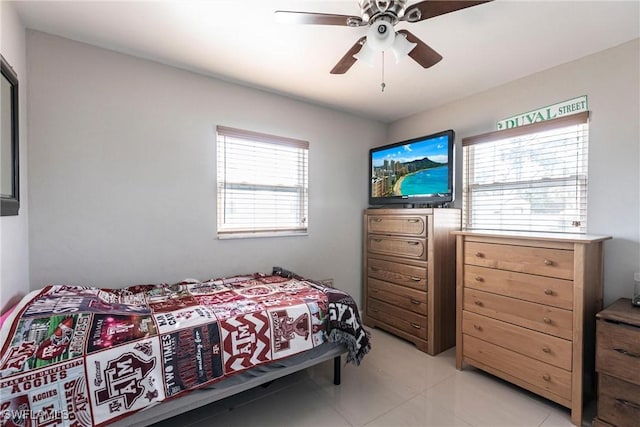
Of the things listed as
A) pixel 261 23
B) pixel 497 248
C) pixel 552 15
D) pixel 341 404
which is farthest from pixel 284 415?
pixel 552 15

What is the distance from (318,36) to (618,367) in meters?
2.70

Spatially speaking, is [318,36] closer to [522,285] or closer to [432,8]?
[432,8]

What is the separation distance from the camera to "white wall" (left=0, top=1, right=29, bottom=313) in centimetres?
143

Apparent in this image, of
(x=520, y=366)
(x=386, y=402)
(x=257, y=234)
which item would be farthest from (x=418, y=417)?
(x=257, y=234)

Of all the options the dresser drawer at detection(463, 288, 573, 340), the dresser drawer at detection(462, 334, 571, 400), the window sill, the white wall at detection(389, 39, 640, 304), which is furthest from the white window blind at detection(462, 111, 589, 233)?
the window sill

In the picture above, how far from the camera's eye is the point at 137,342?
1335mm

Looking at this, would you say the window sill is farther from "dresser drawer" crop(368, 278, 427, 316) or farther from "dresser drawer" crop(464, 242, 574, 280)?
"dresser drawer" crop(464, 242, 574, 280)

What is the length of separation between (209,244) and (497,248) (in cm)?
237

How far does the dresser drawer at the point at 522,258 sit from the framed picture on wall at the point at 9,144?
9.65ft

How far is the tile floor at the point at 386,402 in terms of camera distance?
68.7 inches

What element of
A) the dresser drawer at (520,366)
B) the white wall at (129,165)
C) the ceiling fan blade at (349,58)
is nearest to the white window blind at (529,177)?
the dresser drawer at (520,366)

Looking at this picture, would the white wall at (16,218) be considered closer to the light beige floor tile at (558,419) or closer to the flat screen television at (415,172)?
the flat screen television at (415,172)

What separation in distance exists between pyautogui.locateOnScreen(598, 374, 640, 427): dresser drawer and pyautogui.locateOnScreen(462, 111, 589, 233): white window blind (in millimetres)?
1062

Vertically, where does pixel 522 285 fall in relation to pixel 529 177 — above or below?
below
